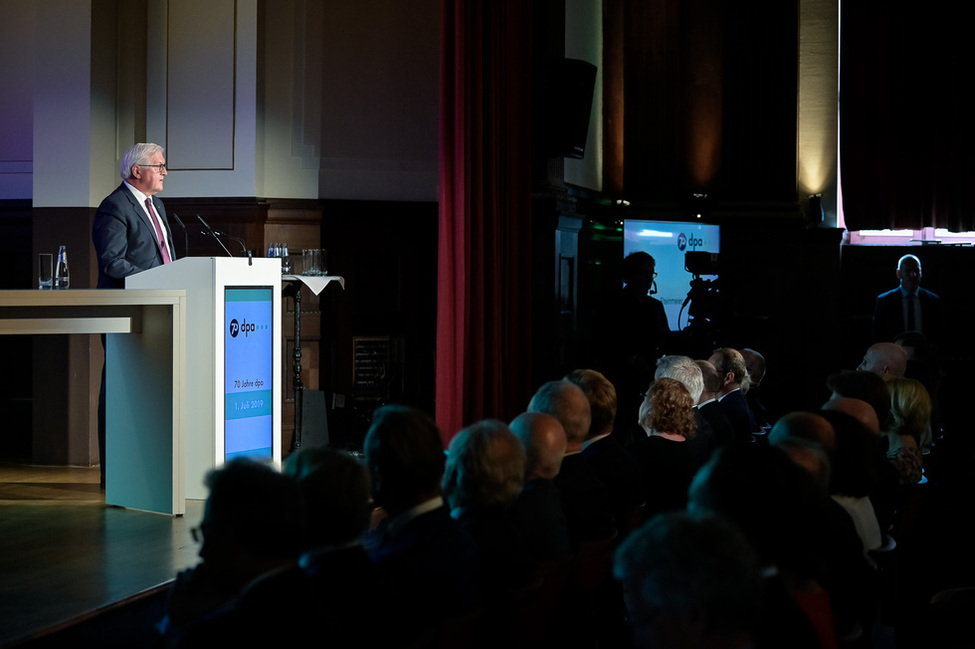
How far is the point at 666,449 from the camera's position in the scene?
369 cm

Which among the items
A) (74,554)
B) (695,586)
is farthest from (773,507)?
(74,554)

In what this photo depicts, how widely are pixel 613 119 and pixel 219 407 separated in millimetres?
4855

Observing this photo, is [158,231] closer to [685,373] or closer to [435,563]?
[685,373]

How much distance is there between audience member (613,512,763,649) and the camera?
152 centimetres

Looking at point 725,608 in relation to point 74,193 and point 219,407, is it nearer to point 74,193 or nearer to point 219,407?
point 219,407

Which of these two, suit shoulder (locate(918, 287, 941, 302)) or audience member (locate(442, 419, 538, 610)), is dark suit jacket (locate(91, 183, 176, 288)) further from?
suit shoulder (locate(918, 287, 941, 302))

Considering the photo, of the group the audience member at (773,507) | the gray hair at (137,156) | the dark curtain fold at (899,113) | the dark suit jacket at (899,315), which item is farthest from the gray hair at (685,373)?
the dark curtain fold at (899,113)

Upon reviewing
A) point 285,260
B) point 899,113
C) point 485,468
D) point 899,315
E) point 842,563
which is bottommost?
point 842,563

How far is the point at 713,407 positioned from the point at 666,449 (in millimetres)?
959

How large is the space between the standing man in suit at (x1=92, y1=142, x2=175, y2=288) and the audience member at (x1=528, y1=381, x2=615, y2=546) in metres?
2.42

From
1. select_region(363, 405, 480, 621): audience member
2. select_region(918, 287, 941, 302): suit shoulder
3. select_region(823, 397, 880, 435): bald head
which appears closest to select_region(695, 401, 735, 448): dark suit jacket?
select_region(823, 397, 880, 435): bald head

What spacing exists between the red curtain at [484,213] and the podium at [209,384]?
970mm

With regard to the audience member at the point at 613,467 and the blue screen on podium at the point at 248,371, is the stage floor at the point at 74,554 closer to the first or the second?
the blue screen on podium at the point at 248,371

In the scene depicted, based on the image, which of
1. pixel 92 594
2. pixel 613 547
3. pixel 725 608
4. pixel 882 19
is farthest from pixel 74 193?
pixel 882 19
